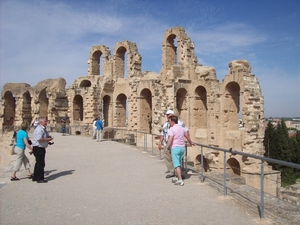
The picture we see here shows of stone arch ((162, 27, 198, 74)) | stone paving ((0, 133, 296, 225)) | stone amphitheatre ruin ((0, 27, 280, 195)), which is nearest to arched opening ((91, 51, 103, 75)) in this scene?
stone amphitheatre ruin ((0, 27, 280, 195))

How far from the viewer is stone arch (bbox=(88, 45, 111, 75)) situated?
2695 centimetres

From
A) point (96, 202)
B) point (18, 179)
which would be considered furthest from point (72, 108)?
point (96, 202)

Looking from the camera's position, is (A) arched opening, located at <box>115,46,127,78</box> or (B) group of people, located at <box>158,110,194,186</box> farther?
(A) arched opening, located at <box>115,46,127,78</box>

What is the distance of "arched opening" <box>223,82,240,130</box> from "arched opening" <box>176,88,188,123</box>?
4.16 metres

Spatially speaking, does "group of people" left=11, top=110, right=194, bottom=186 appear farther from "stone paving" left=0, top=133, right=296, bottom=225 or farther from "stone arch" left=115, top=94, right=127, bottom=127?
"stone arch" left=115, top=94, right=127, bottom=127

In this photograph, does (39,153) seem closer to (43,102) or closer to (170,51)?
(170,51)

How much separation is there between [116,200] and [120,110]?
2074 centimetres

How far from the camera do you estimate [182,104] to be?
22.7 meters

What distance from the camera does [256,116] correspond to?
655 inches

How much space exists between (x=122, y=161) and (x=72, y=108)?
56.3 feet

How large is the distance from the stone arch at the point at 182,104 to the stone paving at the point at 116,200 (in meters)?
14.2

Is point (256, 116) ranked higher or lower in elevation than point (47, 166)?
higher

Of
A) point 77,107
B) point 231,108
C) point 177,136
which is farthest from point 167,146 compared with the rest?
point 77,107

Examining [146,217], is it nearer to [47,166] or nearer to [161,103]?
[47,166]
